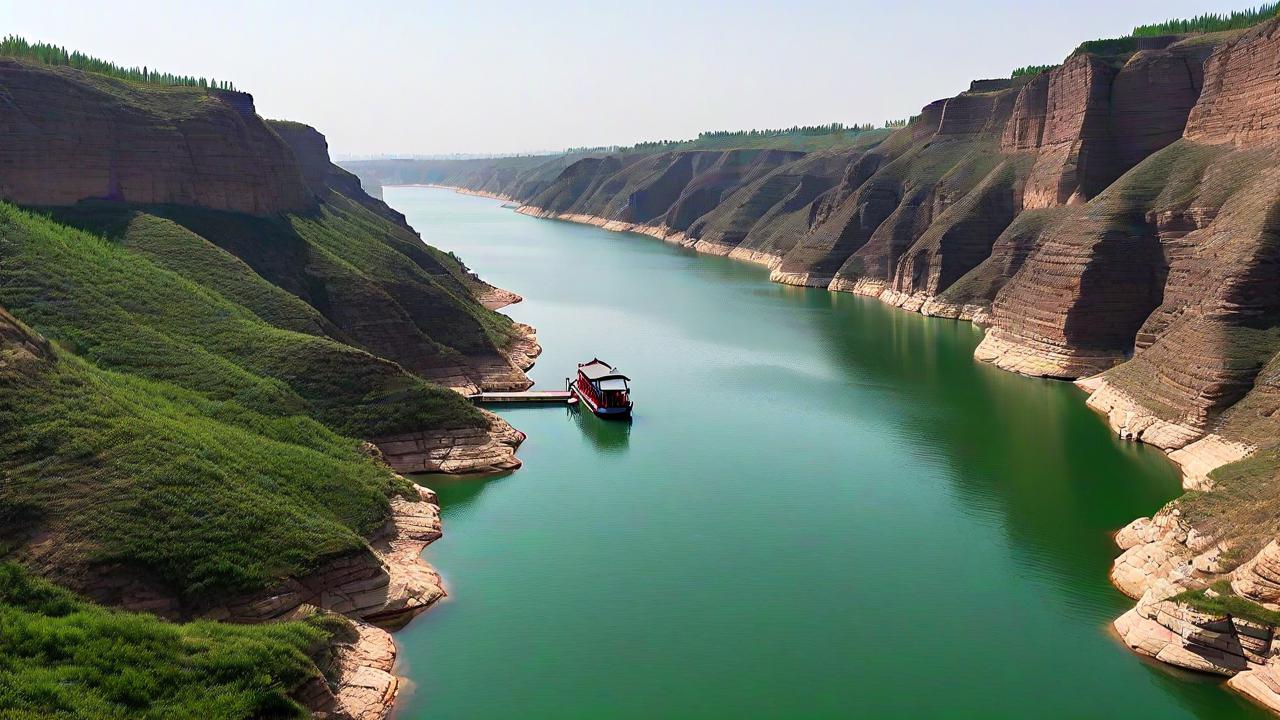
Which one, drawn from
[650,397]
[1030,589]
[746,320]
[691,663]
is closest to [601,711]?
[691,663]

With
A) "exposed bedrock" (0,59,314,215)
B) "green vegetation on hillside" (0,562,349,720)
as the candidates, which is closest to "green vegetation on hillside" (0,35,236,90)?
"exposed bedrock" (0,59,314,215)

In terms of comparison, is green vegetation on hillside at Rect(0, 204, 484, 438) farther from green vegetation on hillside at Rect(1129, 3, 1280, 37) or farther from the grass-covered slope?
green vegetation on hillside at Rect(1129, 3, 1280, 37)

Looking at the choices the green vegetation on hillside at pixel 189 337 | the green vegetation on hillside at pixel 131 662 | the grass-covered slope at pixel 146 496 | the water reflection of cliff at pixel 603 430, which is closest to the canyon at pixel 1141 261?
the green vegetation on hillside at pixel 131 662

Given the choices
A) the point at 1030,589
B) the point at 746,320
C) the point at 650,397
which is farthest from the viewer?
the point at 746,320

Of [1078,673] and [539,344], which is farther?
[539,344]

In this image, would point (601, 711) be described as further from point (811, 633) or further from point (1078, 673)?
point (1078, 673)

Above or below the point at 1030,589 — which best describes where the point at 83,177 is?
above
